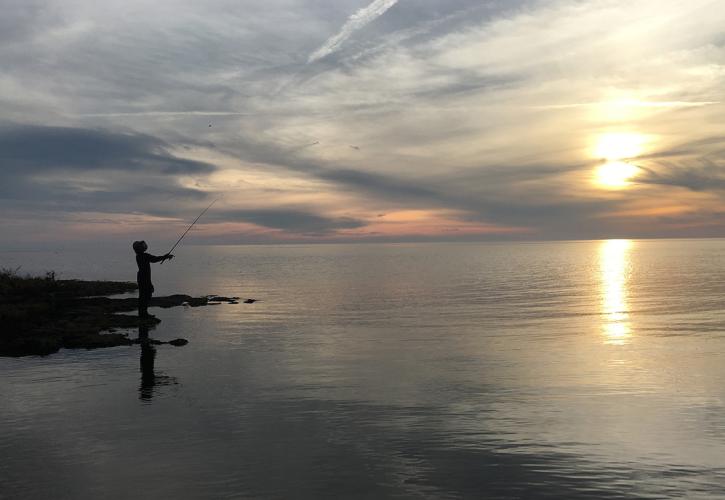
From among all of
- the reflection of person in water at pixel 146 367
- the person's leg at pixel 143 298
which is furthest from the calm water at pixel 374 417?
the person's leg at pixel 143 298

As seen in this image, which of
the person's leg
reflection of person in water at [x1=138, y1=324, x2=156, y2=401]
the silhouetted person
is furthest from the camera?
the person's leg

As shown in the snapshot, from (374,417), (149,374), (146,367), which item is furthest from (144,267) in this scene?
(374,417)

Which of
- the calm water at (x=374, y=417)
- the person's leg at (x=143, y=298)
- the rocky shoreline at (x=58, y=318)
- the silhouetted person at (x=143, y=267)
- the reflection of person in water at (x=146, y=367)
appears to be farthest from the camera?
the person's leg at (x=143, y=298)

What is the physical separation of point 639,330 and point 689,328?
3.10 m

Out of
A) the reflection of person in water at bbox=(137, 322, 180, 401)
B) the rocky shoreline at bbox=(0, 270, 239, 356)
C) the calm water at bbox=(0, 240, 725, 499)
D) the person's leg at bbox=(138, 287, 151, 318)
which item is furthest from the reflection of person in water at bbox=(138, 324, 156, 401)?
the person's leg at bbox=(138, 287, 151, 318)

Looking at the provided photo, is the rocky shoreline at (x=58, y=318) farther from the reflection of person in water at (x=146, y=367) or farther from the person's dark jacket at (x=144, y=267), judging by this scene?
the person's dark jacket at (x=144, y=267)

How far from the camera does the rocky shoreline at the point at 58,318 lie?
27.1 metres

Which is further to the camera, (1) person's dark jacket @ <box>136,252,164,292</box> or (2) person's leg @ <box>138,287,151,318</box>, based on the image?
(2) person's leg @ <box>138,287,151,318</box>

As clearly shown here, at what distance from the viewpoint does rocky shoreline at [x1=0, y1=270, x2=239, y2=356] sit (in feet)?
88.8

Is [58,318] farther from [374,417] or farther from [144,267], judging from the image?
[374,417]

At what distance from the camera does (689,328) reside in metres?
34.3

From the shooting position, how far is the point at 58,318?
116ft

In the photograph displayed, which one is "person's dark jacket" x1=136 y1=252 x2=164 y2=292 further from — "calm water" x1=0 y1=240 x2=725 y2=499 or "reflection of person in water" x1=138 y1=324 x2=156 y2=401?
"calm water" x1=0 y1=240 x2=725 y2=499

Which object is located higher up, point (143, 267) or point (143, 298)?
point (143, 267)
